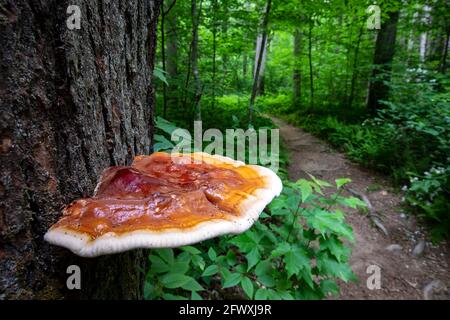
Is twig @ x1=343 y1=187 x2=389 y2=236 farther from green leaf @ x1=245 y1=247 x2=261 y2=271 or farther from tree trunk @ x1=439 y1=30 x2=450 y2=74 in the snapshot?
tree trunk @ x1=439 y1=30 x2=450 y2=74

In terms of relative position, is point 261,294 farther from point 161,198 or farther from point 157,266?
point 161,198

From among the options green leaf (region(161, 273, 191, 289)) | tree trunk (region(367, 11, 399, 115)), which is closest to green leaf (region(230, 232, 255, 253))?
green leaf (region(161, 273, 191, 289))

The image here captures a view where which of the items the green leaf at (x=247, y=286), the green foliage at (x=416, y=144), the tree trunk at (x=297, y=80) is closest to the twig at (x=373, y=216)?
the green foliage at (x=416, y=144)

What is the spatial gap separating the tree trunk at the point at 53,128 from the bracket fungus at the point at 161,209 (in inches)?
5.3

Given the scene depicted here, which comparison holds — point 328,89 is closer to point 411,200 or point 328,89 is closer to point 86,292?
point 411,200

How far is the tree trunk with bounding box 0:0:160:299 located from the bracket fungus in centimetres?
13

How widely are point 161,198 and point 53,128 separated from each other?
559mm

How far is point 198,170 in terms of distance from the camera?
155cm

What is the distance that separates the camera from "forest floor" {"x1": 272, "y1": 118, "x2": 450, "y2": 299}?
165 inches

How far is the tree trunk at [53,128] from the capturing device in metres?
1.06

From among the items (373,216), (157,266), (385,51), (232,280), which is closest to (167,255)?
(157,266)

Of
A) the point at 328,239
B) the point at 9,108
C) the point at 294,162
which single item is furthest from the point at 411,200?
the point at 9,108

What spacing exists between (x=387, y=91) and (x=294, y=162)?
4858mm

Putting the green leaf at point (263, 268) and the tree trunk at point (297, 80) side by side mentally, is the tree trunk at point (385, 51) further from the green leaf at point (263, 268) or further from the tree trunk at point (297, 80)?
the green leaf at point (263, 268)
